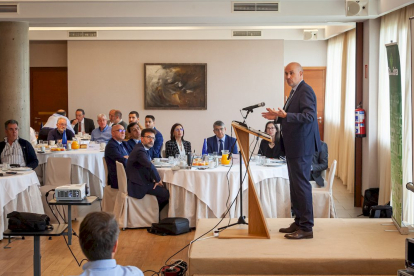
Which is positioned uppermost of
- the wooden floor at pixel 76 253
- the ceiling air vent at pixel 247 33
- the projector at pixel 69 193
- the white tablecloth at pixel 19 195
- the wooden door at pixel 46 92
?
the ceiling air vent at pixel 247 33

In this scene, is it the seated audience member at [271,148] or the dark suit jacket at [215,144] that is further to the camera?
the dark suit jacket at [215,144]

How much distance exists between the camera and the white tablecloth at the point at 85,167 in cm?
877

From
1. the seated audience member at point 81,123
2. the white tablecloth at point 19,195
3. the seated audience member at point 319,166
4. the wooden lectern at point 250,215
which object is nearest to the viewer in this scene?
the wooden lectern at point 250,215

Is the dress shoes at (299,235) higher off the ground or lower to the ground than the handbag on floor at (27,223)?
lower

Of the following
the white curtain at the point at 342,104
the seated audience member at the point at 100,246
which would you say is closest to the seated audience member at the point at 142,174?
the seated audience member at the point at 100,246

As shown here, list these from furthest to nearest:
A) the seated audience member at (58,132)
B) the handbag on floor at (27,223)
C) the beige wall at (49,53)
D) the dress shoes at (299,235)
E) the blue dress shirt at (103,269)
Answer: the beige wall at (49,53), the seated audience member at (58,132), the dress shoes at (299,235), the handbag on floor at (27,223), the blue dress shirt at (103,269)

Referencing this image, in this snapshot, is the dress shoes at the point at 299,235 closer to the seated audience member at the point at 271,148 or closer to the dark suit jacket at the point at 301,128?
the dark suit jacket at the point at 301,128

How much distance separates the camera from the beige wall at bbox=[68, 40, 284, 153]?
513 inches

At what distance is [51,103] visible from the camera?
14180 mm

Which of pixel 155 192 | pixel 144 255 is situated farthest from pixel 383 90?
pixel 144 255

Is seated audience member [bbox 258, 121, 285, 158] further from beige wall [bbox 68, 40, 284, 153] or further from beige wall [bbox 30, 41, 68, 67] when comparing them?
beige wall [bbox 30, 41, 68, 67]

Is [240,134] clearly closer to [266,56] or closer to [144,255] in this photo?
[144,255]

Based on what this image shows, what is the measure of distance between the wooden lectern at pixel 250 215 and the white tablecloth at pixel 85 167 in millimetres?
3887

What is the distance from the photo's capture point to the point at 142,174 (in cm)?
717
